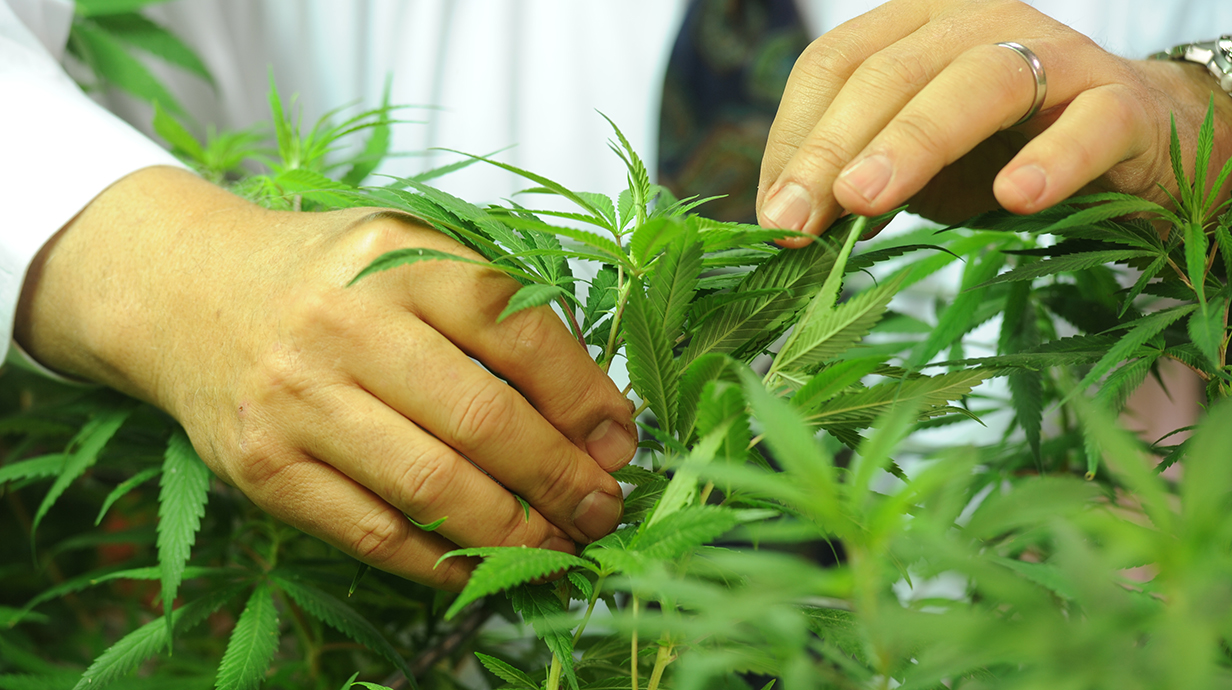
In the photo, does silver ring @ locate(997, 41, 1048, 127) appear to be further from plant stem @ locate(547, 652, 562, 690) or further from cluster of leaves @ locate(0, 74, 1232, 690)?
plant stem @ locate(547, 652, 562, 690)

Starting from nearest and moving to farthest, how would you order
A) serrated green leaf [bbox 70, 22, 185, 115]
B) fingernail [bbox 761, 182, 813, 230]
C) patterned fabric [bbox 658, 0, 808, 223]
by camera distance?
fingernail [bbox 761, 182, 813, 230]
serrated green leaf [bbox 70, 22, 185, 115]
patterned fabric [bbox 658, 0, 808, 223]

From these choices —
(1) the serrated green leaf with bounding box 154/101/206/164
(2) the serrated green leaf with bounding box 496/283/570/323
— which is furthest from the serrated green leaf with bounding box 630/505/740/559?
(1) the serrated green leaf with bounding box 154/101/206/164

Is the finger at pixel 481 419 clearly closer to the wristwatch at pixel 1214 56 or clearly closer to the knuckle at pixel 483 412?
the knuckle at pixel 483 412

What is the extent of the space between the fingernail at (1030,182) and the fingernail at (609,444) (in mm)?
239

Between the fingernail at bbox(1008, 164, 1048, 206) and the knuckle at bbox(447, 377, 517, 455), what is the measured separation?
Answer: 28 cm

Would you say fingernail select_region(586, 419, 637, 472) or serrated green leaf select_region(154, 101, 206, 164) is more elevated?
serrated green leaf select_region(154, 101, 206, 164)

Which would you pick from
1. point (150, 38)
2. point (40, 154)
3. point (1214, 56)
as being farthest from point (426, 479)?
point (150, 38)

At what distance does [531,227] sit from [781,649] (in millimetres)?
190

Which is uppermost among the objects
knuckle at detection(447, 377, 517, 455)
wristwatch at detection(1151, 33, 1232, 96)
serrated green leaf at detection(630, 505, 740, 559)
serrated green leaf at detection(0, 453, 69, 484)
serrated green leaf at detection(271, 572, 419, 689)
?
wristwatch at detection(1151, 33, 1232, 96)

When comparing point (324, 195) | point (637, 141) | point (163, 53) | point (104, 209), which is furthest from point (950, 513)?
point (637, 141)

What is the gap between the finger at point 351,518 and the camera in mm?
381

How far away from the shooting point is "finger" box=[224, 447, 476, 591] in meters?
0.38

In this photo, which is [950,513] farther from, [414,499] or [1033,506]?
[414,499]

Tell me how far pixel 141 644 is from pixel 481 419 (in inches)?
10.8
